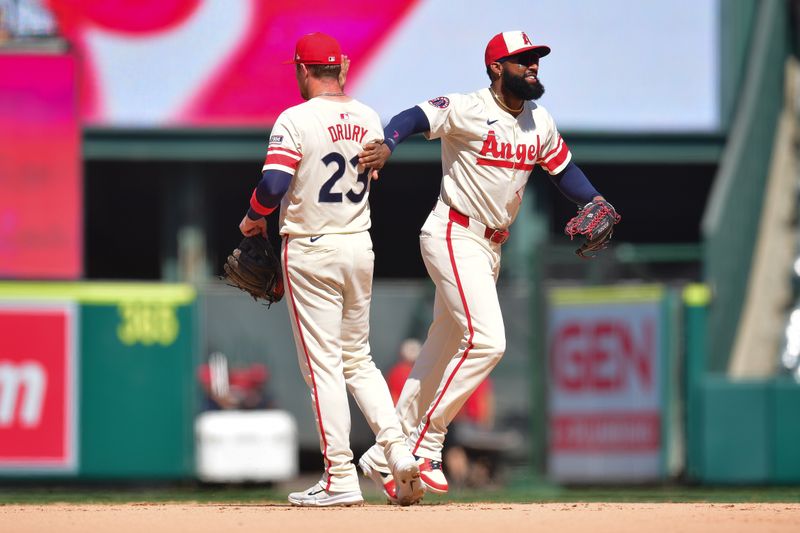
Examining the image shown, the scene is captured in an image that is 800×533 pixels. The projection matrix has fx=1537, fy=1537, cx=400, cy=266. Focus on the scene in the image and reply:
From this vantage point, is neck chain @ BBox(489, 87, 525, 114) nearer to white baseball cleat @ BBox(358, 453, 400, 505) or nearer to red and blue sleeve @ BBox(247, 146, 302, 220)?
red and blue sleeve @ BBox(247, 146, 302, 220)

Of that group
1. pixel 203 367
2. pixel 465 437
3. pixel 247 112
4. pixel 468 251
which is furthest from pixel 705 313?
pixel 468 251

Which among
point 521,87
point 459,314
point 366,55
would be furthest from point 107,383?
point 521,87

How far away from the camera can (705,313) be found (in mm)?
12555

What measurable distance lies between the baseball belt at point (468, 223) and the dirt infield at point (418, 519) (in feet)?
3.70

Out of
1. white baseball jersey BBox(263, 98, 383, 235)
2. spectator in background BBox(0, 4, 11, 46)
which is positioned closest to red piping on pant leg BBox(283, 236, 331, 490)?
white baseball jersey BBox(263, 98, 383, 235)

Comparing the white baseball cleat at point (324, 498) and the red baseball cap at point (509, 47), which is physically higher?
the red baseball cap at point (509, 47)

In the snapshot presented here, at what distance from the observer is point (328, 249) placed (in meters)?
6.13

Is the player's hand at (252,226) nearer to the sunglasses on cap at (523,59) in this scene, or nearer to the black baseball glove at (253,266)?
the black baseball glove at (253,266)

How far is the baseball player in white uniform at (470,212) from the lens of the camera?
629 centimetres

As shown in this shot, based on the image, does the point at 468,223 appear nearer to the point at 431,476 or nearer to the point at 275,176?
the point at 275,176

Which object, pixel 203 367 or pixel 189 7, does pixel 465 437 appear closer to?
pixel 203 367

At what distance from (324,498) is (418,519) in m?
0.78

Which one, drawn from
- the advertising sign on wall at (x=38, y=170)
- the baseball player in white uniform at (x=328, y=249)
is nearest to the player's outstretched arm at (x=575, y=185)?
the baseball player in white uniform at (x=328, y=249)

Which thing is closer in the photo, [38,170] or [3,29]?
[38,170]
